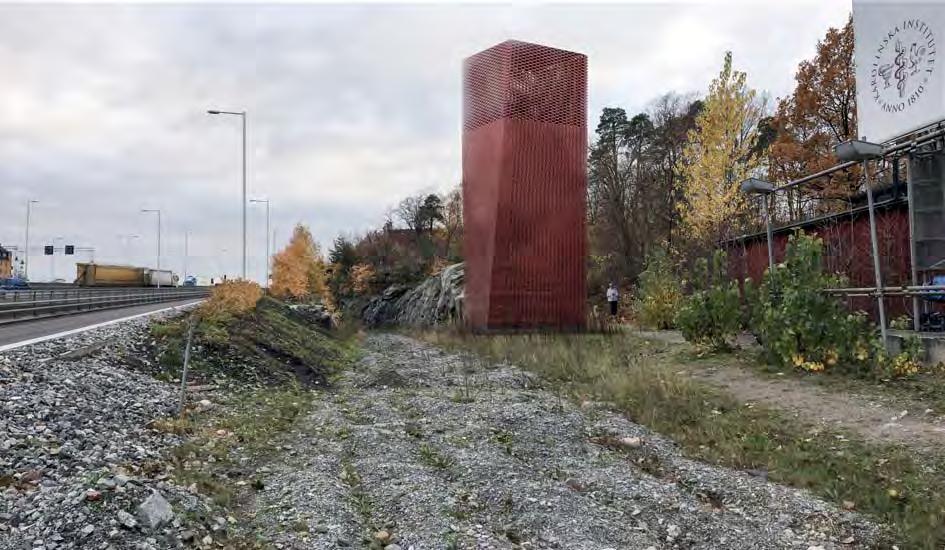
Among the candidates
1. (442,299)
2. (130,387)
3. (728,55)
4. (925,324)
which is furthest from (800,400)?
(442,299)

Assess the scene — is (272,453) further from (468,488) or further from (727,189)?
(727,189)

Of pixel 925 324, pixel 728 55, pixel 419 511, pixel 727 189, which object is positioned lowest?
pixel 419 511

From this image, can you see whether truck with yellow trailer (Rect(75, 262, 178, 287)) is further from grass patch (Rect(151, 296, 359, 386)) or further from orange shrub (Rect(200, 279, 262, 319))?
grass patch (Rect(151, 296, 359, 386))

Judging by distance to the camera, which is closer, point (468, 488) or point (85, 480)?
point (85, 480)

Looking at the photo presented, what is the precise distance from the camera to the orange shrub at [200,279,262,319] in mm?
17656

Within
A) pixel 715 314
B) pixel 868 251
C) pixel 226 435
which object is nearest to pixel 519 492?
pixel 226 435

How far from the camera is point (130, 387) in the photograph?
9227 mm

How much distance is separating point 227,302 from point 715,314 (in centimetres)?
1417

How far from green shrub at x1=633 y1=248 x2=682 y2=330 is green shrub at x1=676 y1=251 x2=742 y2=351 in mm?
7584

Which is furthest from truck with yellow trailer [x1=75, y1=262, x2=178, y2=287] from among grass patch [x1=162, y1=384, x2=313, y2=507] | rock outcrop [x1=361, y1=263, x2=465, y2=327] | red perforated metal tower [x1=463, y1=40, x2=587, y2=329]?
grass patch [x1=162, y1=384, x2=313, y2=507]

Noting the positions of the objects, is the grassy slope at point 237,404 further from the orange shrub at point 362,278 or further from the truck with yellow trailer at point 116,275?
the truck with yellow trailer at point 116,275

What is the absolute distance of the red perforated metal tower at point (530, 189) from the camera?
86.7ft

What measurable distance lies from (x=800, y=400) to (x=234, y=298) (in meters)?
16.8

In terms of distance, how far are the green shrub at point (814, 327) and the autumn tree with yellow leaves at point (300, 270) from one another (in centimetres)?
4188
